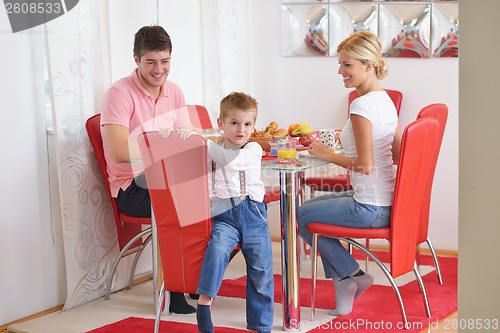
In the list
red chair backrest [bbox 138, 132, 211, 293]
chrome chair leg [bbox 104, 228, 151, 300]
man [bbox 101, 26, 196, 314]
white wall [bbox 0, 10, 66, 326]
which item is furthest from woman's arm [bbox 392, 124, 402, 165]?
white wall [bbox 0, 10, 66, 326]

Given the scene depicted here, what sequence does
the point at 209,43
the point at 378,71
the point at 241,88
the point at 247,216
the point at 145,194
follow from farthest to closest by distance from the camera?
the point at 241,88, the point at 209,43, the point at 145,194, the point at 378,71, the point at 247,216

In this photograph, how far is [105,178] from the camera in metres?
3.63

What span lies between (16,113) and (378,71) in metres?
1.55

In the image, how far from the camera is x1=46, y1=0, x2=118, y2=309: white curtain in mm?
3451

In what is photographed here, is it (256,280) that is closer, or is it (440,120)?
(256,280)

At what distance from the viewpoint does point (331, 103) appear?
4812 millimetres

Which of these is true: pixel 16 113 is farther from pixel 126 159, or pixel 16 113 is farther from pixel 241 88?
pixel 241 88

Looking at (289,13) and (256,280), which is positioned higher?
(289,13)

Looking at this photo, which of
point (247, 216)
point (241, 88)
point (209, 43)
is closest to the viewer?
point (247, 216)

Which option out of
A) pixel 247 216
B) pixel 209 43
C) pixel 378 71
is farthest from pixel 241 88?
pixel 247 216

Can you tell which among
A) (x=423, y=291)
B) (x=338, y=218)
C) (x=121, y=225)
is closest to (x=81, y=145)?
(x=121, y=225)

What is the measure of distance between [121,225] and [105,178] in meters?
0.25

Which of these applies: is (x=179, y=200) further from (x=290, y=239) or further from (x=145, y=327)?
(x=145, y=327)

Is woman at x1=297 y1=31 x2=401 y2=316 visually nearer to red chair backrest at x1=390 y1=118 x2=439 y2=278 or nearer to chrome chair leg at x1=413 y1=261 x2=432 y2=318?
red chair backrest at x1=390 y1=118 x2=439 y2=278
